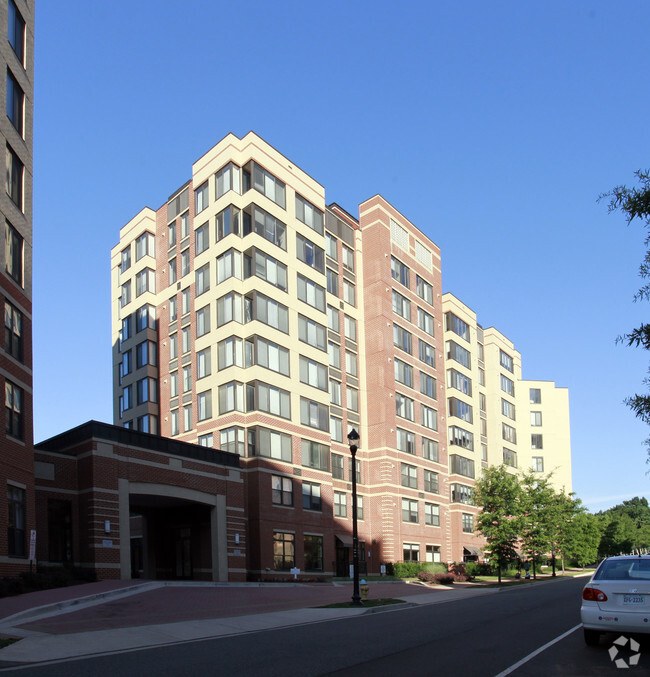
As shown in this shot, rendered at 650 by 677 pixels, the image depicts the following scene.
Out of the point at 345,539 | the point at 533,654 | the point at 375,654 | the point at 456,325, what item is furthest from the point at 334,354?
the point at 533,654

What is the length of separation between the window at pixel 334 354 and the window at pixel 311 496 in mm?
9572

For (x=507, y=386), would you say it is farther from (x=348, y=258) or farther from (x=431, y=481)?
(x=348, y=258)

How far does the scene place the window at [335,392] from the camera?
54000 mm

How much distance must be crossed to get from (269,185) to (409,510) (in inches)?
1042

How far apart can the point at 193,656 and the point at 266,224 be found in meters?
37.2

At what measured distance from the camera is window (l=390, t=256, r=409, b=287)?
60688 mm

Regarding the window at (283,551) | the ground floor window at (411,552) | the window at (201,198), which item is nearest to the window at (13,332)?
the window at (283,551)

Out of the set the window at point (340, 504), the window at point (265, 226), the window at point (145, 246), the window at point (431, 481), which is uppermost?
the window at point (145, 246)

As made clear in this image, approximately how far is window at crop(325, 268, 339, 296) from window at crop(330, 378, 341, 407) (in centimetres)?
653

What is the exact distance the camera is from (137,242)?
59062 mm

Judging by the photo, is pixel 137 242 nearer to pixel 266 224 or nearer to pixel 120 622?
pixel 266 224

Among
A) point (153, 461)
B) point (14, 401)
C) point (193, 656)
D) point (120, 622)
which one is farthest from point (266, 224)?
point (193, 656)

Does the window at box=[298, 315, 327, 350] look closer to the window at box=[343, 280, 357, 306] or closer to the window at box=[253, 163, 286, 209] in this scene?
the window at box=[343, 280, 357, 306]

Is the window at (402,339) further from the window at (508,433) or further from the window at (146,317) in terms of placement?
the window at (508,433)
